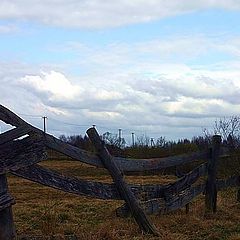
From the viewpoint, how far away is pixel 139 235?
782cm

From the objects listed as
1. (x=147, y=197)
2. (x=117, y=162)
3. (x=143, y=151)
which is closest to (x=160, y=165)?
(x=147, y=197)

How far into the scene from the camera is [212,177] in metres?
11.4

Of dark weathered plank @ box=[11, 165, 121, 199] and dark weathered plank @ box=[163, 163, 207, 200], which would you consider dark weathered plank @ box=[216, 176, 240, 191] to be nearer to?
dark weathered plank @ box=[163, 163, 207, 200]

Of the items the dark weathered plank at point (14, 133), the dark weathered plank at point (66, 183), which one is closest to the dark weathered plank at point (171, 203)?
the dark weathered plank at point (66, 183)

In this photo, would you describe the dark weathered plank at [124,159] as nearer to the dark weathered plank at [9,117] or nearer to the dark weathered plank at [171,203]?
the dark weathered plank at [171,203]

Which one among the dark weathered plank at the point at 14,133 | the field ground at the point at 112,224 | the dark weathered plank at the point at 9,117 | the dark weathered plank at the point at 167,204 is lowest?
the field ground at the point at 112,224

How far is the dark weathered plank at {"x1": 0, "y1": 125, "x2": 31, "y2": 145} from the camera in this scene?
5.52m

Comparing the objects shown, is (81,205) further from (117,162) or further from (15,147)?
(15,147)

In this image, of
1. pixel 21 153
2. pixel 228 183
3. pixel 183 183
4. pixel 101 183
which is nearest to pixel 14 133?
pixel 21 153

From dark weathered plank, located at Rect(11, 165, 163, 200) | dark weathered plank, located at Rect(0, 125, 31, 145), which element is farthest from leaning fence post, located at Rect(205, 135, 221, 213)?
dark weathered plank, located at Rect(0, 125, 31, 145)

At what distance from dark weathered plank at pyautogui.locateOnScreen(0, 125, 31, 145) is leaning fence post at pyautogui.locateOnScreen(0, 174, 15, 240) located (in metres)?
0.34

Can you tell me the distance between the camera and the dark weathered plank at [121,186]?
7.93m

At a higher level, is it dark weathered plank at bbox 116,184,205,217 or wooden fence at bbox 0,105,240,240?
wooden fence at bbox 0,105,240,240

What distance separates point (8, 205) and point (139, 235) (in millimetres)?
2755
